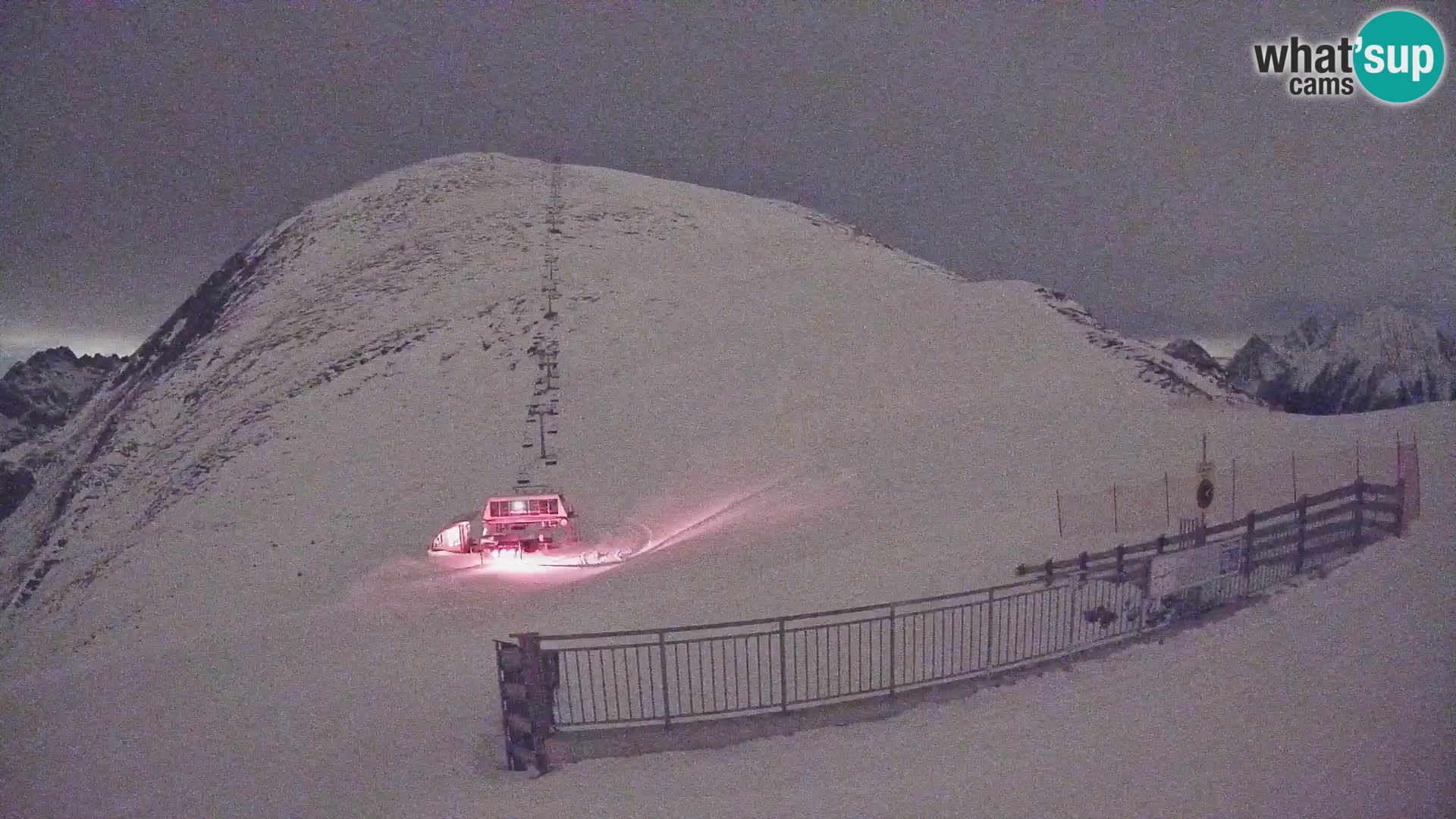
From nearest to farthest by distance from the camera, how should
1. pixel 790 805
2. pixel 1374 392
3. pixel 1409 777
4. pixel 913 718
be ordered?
pixel 1409 777 → pixel 790 805 → pixel 913 718 → pixel 1374 392

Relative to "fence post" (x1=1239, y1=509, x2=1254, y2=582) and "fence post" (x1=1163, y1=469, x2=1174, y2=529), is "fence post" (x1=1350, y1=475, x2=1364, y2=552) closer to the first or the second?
"fence post" (x1=1239, y1=509, x2=1254, y2=582)

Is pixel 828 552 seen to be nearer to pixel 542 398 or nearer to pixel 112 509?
pixel 542 398

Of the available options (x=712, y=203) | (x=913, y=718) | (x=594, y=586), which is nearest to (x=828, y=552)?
(x=594, y=586)

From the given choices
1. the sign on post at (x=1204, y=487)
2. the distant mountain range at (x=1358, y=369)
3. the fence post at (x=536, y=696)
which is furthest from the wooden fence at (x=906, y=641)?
the distant mountain range at (x=1358, y=369)

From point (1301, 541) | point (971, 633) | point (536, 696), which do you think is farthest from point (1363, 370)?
point (536, 696)

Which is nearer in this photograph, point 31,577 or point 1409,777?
point 1409,777

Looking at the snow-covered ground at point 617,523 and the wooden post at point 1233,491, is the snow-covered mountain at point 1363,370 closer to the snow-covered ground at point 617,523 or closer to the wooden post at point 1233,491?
the wooden post at point 1233,491

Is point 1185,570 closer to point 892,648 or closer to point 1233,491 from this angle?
point 892,648
